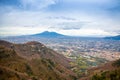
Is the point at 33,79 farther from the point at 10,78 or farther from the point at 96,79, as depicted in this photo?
the point at 96,79

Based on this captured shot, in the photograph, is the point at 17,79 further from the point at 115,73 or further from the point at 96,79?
the point at 115,73

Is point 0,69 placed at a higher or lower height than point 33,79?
higher

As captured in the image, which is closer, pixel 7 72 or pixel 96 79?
pixel 7 72

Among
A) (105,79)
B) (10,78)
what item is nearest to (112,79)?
(105,79)

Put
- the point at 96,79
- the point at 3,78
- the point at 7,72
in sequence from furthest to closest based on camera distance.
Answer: the point at 96,79, the point at 7,72, the point at 3,78

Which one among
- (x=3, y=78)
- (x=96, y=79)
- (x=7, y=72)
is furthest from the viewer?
(x=96, y=79)

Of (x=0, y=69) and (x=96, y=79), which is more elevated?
(x=0, y=69)

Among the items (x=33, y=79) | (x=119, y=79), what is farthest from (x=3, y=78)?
(x=119, y=79)

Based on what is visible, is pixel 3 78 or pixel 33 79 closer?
pixel 3 78
